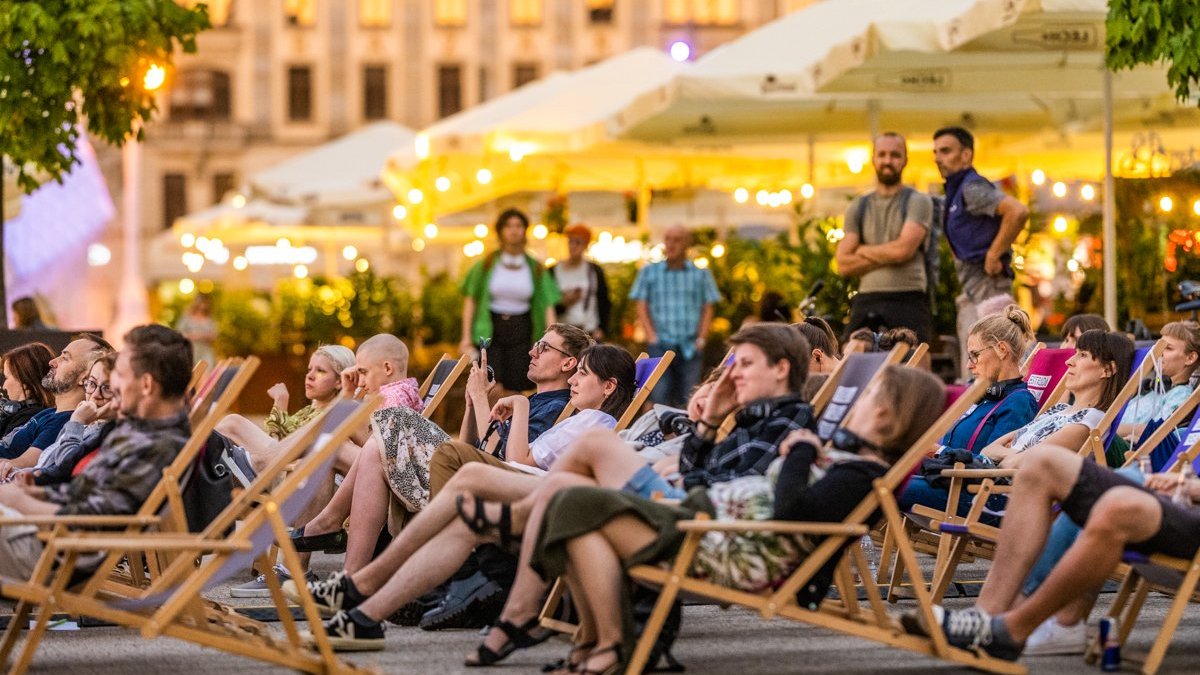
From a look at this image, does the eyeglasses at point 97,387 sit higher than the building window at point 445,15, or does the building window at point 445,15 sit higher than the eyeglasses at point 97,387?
the building window at point 445,15

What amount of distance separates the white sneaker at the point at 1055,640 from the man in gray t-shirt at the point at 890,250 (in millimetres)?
4658

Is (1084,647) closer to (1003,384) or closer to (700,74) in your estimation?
(1003,384)

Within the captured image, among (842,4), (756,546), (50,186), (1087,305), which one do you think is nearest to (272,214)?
(50,186)

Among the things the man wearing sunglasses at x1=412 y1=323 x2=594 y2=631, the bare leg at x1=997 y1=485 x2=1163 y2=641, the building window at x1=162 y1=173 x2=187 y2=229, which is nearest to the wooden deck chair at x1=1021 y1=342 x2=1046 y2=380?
the man wearing sunglasses at x1=412 y1=323 x2=594 y2=631

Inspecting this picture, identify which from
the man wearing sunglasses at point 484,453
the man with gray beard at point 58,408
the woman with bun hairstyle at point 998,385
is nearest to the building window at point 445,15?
the man with gray beard at point 58,408

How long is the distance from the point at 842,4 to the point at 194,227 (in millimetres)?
18008

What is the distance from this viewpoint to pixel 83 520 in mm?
6031

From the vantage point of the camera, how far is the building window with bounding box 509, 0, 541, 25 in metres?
65.8

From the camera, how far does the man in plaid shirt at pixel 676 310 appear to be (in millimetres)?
14914

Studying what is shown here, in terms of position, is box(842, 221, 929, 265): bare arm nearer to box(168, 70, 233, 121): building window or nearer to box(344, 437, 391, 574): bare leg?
box(344, 437, 391, 574): bare leg

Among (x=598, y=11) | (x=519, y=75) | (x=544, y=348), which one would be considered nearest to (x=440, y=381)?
(x=544, y=348)

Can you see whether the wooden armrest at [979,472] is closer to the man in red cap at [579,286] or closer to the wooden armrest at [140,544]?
the wooden armrest at [140,544]

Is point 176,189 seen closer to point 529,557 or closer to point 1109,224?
point 1109,224

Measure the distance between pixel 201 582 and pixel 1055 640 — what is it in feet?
8.76
